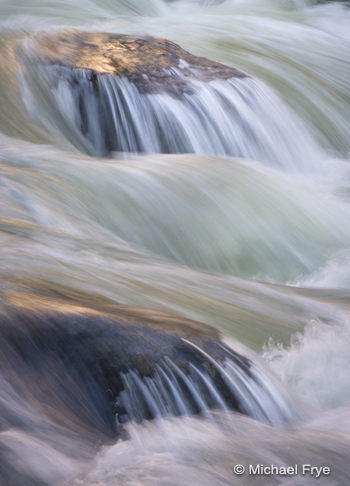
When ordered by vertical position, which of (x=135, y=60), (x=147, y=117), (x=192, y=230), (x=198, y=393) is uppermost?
(x=135, y=60)

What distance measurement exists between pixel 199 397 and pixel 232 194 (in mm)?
2731

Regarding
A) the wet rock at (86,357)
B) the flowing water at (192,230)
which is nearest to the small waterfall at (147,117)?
the flowing water at (192,230)

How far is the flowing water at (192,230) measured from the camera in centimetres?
239

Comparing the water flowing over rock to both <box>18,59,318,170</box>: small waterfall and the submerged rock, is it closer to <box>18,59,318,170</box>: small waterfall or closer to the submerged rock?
<box>18,59,318,170</box>: small waterfall

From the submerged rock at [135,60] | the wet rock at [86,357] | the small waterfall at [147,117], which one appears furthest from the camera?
the submerged rock at [135,60]

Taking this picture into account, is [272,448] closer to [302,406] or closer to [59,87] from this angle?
[302,406]

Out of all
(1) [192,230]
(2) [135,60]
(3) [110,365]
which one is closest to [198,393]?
(3) [110,365]

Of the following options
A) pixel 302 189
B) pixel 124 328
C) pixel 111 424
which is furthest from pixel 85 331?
pixel 302 189

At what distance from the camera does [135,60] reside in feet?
21.1

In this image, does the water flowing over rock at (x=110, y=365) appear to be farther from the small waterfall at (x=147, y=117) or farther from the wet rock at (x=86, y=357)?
the small waterfall at (x=147, y=117)

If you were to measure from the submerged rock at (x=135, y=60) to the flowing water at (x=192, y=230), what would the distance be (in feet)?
0.38

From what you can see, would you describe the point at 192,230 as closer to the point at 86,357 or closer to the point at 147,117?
the point at 147,117

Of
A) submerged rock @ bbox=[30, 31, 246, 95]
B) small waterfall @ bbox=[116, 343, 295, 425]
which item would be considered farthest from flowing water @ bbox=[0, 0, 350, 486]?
submerged rock @ bbox=[30, 31, 246, 95]

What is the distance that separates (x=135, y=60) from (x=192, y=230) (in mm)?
2164
